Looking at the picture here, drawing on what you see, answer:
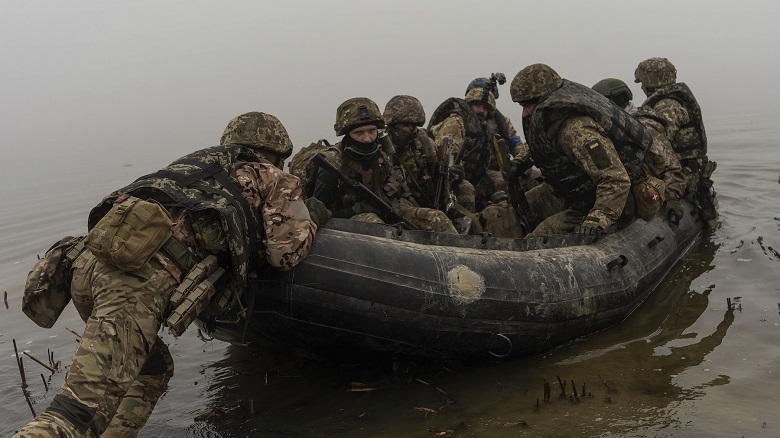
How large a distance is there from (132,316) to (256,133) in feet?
4.52

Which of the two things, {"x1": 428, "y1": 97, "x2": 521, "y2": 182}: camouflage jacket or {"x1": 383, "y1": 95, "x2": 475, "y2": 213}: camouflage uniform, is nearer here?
{"x1": 383, "y1": 95, "x2": 475, "y2": 213}: camouflage uniform

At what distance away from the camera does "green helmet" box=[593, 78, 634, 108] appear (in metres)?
A: 7.34

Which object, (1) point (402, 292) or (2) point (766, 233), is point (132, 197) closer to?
(1) point (402, 292)

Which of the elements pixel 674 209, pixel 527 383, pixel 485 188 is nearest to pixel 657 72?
pixel 674 209

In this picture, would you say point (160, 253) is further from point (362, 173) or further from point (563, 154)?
point (563, 154)

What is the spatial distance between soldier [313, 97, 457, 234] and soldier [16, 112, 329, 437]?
1.07 meters

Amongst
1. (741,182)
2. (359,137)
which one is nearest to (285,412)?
(359,137)

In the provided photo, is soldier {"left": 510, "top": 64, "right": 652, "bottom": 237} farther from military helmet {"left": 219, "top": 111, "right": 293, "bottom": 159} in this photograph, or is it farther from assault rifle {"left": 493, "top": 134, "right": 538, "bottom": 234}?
military helmet {"left": 219, "top": 111, "right": 293, "bottom": 159}

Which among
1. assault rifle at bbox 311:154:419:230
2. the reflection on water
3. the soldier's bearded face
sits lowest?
the reflection on water

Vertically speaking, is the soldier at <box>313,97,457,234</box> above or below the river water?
above

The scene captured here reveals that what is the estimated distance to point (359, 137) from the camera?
5.80 meters

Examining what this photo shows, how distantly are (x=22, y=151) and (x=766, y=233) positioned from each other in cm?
3213

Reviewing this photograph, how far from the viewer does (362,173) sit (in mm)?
6008

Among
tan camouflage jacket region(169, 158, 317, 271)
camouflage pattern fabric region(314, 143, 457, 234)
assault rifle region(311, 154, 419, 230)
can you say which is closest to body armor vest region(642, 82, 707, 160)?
camouflage pattern fabric region(314, 143, 457, 234)
